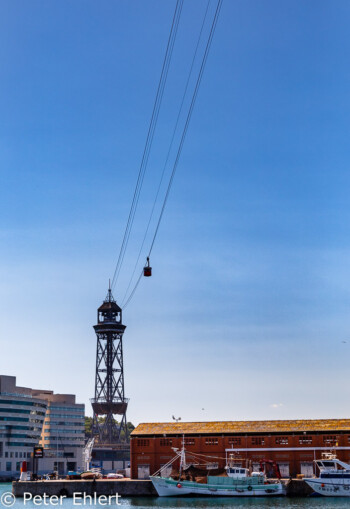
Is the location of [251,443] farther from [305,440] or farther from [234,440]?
[305,440]

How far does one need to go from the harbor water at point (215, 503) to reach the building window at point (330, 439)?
29.3 feet

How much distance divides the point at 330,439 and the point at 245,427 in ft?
40.0

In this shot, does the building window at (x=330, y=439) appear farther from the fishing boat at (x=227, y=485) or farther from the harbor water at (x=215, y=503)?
the fishing boat at (x=227, y=485)

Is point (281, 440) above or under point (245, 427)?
under

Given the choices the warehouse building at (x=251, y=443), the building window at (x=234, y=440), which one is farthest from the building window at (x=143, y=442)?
the building window at (x=234, y=440)

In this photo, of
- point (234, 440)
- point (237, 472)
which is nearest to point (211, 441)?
point (234, 440)

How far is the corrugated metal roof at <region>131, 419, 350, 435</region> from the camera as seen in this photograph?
320 feet

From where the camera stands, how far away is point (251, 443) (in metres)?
96.9

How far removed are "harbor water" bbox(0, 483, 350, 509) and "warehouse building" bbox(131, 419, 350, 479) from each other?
8672 mm

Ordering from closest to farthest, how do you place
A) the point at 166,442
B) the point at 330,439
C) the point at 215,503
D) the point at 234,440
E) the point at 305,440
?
1. the point at 215,503
2. the point at 330,439
3. the point at 305,440
4. the point at 234,440
5. the point at 166,442

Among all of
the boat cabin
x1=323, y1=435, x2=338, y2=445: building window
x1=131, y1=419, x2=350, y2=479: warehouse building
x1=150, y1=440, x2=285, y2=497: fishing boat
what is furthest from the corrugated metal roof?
x1=150, y1=440, x2=285, y2=497: fishing boat

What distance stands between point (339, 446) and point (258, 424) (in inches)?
480

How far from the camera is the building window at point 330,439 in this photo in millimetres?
94688

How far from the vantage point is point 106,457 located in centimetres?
19800
